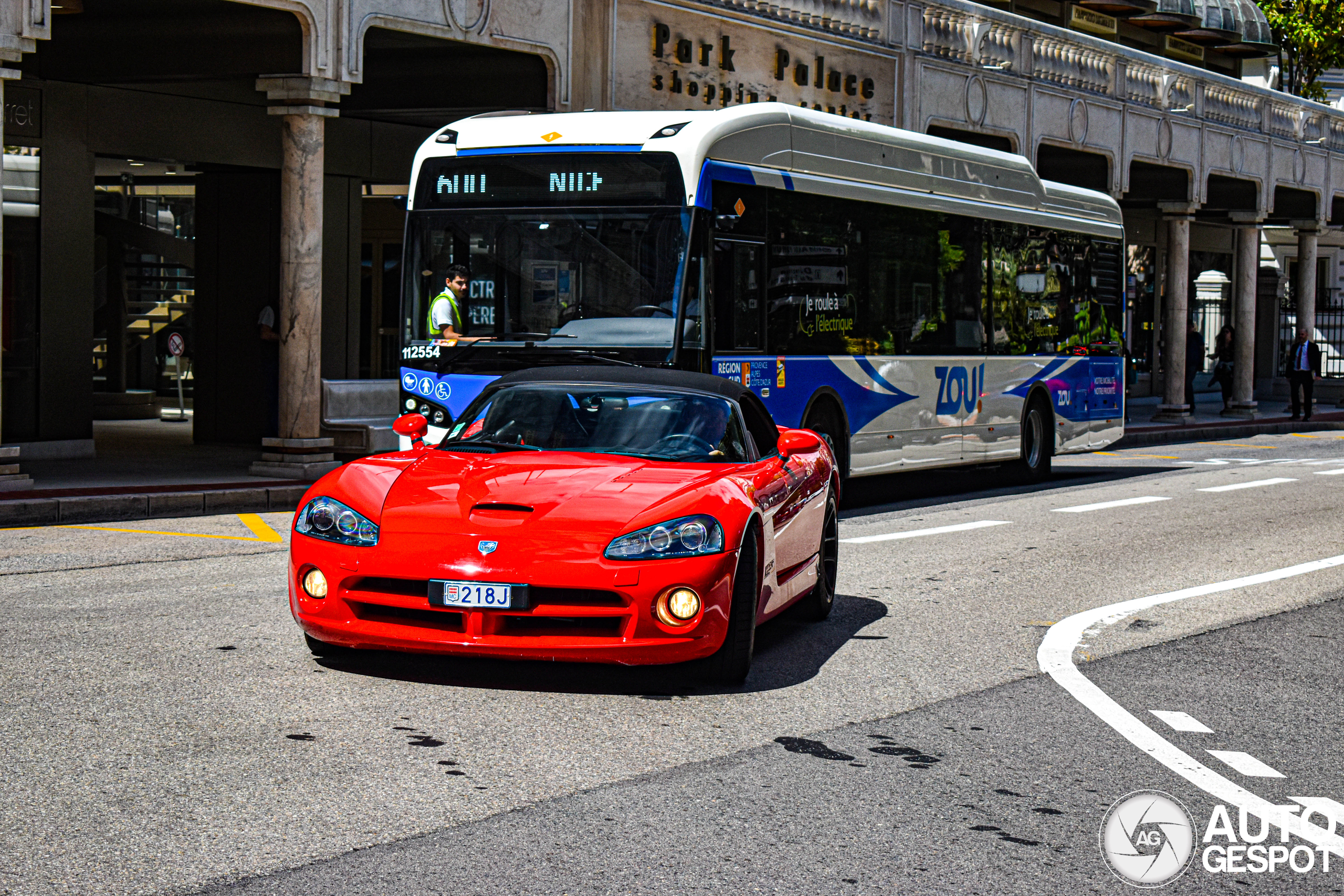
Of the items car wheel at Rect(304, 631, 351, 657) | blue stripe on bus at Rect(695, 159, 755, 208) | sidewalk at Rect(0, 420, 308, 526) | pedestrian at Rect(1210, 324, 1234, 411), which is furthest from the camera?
pedestrian at Rect(1210, 324, 1234, 411)

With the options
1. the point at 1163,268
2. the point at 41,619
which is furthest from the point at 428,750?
the point at 1163,268

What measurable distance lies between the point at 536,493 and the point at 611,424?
105 centimetres

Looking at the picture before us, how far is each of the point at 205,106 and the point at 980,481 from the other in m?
10.2

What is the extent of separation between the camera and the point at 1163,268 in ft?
139

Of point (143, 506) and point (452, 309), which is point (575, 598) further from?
point (143, 506)

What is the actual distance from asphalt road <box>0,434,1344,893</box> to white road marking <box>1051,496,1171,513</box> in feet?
15.2

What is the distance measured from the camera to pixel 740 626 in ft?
22.9

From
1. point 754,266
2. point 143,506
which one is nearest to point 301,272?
point 143,506

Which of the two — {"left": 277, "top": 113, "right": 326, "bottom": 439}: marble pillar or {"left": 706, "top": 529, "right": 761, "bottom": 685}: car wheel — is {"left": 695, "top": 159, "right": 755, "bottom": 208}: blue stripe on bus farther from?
{"left": 706, "top": 529, "right": 761, "bottom": 685}: car wheel

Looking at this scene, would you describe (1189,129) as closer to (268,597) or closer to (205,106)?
(205,106)

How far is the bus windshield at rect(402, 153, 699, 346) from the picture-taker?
504 inches

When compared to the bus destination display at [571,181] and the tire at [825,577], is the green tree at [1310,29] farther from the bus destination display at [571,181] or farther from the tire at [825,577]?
the tire at [825,577]

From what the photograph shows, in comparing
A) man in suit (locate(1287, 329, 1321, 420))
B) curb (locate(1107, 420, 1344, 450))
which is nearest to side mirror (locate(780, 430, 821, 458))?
curb (locate(1107, 420, 1344, 450))

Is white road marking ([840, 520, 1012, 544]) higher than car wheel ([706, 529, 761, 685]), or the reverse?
car wheel ([706, 529, 761, 685])
